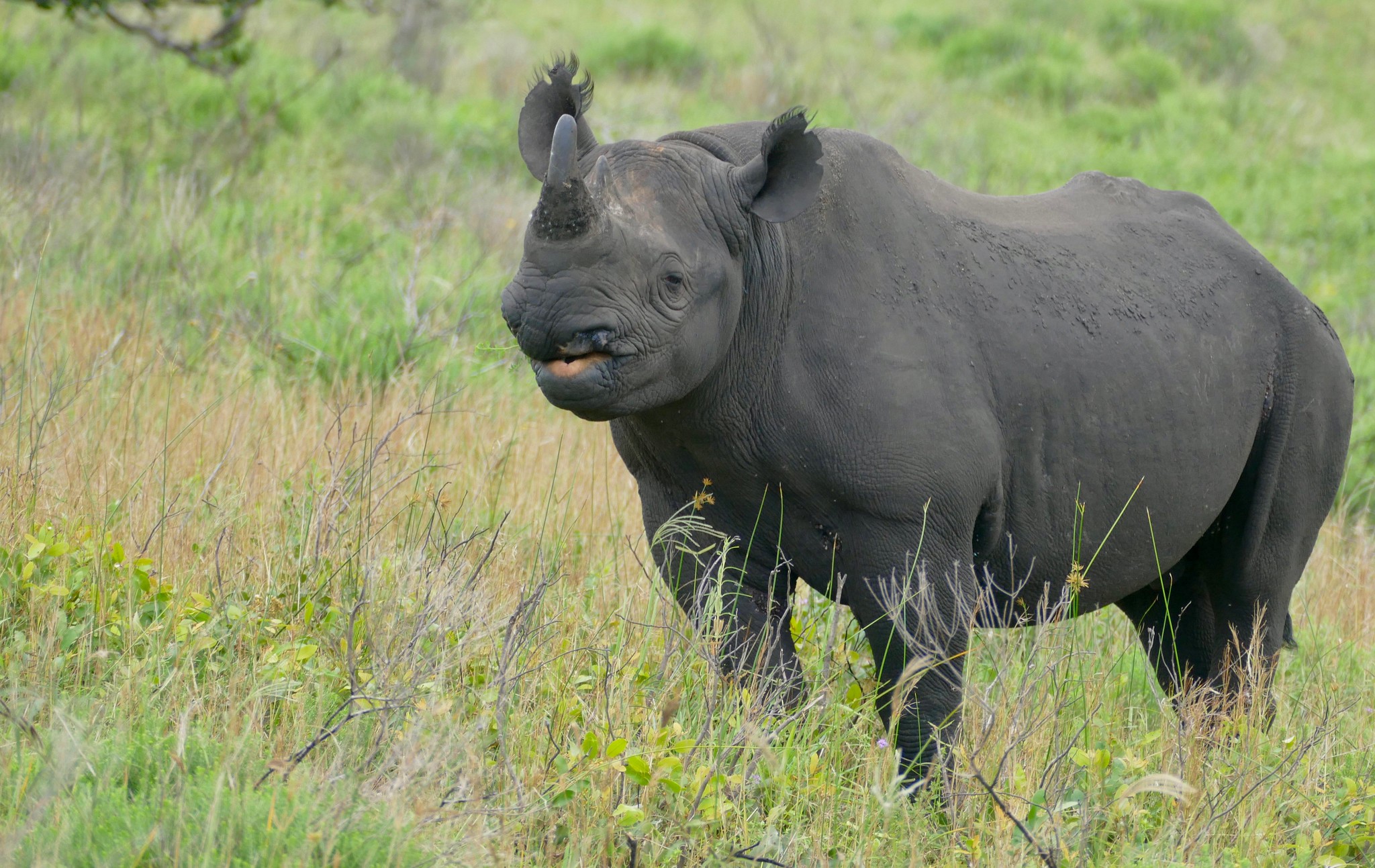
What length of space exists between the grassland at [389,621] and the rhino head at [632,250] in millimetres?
597

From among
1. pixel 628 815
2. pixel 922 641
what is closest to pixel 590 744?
pixel 628 815

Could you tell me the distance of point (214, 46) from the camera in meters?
9.34

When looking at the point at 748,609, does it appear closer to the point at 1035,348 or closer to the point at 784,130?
the point at 1035,348

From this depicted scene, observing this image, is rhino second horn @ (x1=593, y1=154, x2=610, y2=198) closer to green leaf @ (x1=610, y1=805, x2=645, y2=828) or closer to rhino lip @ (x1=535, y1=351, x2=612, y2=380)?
rhino lip @ (x1=535, y1=351, x2=612, y2=380)

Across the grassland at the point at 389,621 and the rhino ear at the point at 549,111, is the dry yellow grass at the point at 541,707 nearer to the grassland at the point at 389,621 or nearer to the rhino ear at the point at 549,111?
the grassland at the point at 389,621

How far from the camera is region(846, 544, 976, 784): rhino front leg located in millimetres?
3572

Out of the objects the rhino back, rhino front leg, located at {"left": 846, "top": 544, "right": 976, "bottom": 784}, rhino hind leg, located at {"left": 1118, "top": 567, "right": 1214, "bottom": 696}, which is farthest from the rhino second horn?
rhino hind leg, located at {"left": 1118, "top": 567, "right": 1214, "bottom": 696}

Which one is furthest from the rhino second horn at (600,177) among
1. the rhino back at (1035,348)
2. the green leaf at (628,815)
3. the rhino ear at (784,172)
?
the green leaf at (628,815)

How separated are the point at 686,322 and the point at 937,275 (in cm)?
84

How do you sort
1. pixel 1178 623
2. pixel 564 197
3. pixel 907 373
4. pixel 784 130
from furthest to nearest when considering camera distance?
1. pixel 1178 623
2. pixel 907 373
3. pixel 784 130
4. pixel 564 197

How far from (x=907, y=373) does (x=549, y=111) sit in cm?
117

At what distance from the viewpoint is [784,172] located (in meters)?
3.46

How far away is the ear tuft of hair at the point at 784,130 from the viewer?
3.39 meters

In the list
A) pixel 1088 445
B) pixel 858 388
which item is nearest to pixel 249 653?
pixel 858 388
